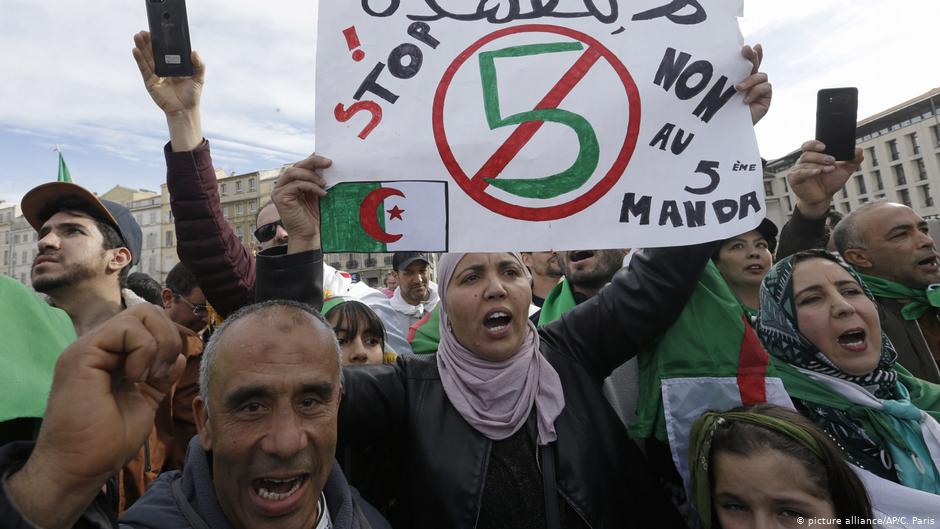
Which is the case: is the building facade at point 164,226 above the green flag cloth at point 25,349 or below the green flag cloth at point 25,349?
above

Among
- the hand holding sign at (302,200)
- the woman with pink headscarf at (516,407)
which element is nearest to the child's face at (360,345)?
the woman with pink headscarf at (516,407)

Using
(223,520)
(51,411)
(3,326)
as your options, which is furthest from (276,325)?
(3,326)

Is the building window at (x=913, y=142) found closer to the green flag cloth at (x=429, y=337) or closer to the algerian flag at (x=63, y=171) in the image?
the green flag cloth at (x=429, y=337)

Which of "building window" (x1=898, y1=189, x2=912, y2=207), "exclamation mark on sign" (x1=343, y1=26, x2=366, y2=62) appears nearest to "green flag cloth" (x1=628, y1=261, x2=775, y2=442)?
"exclamation mark on sign" (x1=343, y1=26, x2=366, y2=62)

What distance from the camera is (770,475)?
1.79 metres

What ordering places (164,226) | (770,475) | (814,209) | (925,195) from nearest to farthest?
(770,475), (814,209), (925,195), (164,226)

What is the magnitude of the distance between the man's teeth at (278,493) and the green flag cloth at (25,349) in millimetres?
A: 702

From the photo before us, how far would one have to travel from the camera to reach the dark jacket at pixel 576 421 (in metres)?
1.84

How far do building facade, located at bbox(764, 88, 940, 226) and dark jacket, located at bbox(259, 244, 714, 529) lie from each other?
58928 millimetres

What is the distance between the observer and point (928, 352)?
3131mm

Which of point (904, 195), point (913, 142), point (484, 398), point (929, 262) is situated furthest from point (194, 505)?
point (904, 195)

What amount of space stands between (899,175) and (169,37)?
258 ft

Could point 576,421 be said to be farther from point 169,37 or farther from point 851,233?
point 851,233

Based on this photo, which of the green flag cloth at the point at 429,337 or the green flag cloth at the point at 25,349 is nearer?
the green flag cloth at the point at 25,349
